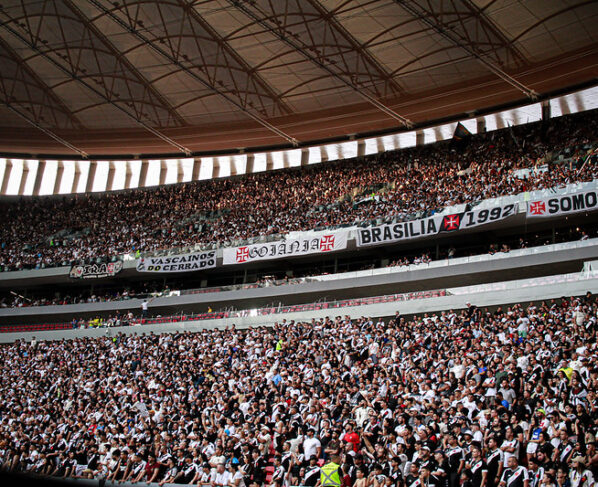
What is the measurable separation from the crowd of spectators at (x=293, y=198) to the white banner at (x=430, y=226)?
4.11 feet

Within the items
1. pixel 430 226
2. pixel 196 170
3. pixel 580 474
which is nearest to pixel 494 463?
pixel 580 474

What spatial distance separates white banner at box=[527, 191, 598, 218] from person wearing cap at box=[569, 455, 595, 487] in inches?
762

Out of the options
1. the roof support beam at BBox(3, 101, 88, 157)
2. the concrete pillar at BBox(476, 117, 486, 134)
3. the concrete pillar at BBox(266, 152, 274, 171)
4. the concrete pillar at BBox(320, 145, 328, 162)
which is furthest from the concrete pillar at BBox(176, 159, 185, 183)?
the concrete pillar at BBox(476, 117, 486, 134)

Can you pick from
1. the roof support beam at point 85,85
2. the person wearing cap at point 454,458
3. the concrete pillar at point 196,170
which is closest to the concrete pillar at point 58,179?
the roof support beam at point 85,85

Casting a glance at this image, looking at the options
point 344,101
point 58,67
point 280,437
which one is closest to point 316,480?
point 280,437

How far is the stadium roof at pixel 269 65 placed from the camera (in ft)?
105

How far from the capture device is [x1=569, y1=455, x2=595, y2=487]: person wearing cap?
31.6 ft

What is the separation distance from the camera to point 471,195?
3259 cm

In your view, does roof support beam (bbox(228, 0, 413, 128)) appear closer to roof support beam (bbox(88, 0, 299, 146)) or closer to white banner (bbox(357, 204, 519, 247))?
roof support beam (bbox(88, 0, 299, 146))

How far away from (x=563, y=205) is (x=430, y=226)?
250 inches

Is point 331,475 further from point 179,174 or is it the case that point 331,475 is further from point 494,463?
point 179,174

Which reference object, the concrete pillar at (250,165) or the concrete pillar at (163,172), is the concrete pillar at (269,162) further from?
the concrete pillar at (163,172)

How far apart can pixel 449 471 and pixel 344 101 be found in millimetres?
30967

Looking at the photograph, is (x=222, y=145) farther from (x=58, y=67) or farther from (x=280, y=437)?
(x=280, y=437)
